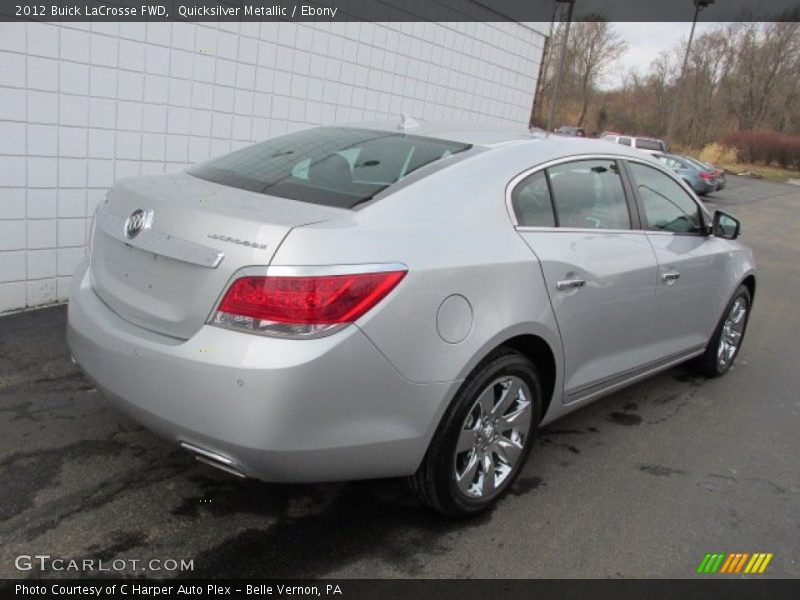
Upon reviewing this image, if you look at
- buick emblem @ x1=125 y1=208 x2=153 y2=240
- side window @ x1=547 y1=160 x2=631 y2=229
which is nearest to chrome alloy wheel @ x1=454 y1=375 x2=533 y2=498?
side window @ x1=547 y1=160 x2=631 y2=229

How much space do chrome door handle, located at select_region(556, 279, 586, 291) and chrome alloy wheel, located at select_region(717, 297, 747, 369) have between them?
7.21 ft

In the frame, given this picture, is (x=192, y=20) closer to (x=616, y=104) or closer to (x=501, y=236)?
(x=501, y=236)

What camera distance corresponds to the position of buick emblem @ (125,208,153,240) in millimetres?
2570

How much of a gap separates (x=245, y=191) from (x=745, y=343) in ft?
16.5

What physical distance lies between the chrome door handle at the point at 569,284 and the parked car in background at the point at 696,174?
20438 millimetres

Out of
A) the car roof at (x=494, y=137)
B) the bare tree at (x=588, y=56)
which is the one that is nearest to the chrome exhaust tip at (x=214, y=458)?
the car roof at (x=494, y=137)

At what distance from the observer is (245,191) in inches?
108

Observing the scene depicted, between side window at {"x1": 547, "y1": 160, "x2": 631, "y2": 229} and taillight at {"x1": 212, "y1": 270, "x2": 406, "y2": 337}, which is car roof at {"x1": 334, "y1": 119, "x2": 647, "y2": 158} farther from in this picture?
taillight at {"x1": 212, "y1": 270, "x2": 406, "y2": 337}

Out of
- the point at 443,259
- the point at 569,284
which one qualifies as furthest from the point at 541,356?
the point at 443,259

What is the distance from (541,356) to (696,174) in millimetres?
21757

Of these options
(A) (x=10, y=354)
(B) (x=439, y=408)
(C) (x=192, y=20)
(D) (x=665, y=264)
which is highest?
(C) (x=192, y=20)

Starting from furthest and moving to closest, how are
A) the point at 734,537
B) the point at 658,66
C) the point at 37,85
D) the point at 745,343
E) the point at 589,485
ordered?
the point at 658,66 < the point at 745,343 < the point at 37,85 < the point at 589,485 < the point at 734,537

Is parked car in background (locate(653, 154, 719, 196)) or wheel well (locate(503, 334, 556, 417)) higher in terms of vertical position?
parked car in background (locate(653, 154, 719, 196))

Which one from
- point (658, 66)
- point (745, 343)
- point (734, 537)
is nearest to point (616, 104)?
point (658, 66)
